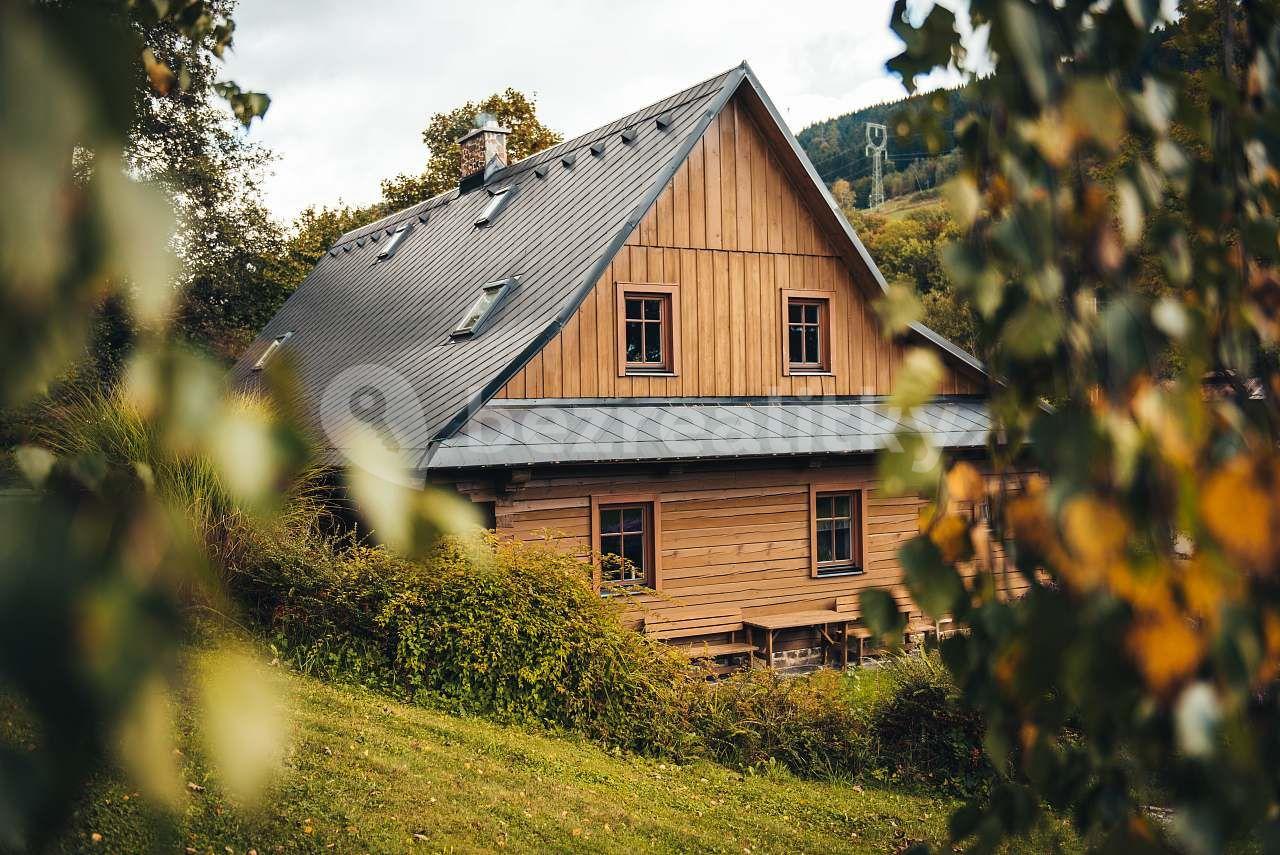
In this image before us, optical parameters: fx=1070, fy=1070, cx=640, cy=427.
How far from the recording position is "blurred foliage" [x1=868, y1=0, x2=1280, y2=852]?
105 cm

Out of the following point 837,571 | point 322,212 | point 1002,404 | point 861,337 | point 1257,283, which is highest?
point 322,212

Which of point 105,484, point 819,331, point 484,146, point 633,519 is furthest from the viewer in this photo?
point 484,146

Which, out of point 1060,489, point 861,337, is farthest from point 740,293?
point 1060,489

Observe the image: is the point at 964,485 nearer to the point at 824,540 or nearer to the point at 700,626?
the point at 700,626

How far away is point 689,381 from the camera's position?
13.9m

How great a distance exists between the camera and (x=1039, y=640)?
106cm

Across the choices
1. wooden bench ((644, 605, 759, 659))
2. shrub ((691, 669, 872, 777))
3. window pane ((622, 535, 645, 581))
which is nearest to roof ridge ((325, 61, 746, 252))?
window pane ((622, 535, 645, 581))

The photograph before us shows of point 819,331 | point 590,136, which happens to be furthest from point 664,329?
point 590,136

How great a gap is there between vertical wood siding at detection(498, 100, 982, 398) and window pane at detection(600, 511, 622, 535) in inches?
57.4

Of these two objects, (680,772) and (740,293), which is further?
(740,293)

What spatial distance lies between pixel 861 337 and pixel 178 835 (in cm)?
1511

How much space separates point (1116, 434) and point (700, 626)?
12.6 m

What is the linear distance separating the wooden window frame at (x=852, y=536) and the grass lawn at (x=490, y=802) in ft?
15.7

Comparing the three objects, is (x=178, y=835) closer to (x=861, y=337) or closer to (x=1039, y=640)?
(x=1039, y=640)
